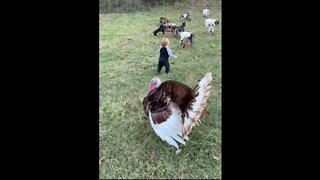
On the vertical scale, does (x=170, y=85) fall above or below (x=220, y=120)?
above

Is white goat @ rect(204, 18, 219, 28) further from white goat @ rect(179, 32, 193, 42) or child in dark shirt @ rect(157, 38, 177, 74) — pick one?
child in dark shirt @ rect(157, 38, 177, 74)

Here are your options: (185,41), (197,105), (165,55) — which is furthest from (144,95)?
(185,41)

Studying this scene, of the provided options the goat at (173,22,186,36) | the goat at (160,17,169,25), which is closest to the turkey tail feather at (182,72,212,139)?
the goat at (173,22,186,36)

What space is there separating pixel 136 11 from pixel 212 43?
31.9 inches

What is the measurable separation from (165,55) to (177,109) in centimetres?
63

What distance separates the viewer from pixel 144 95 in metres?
2.84

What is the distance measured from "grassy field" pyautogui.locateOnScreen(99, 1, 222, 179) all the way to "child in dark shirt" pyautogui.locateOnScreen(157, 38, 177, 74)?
6 cm

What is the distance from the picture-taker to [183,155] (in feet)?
8.20

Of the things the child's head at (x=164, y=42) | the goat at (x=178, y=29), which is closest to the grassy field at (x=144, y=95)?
the goat at (x=178, y=29)

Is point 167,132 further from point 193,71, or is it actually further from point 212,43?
point 212,43

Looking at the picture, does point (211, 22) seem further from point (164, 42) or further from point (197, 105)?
point (197, 105)

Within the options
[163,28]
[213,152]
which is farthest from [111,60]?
[213,152]

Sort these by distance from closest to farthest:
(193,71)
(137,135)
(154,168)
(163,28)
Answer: (154,168) → (137,135) → (193,71) → (163,28)

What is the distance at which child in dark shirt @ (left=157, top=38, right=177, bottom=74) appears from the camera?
2.93m
